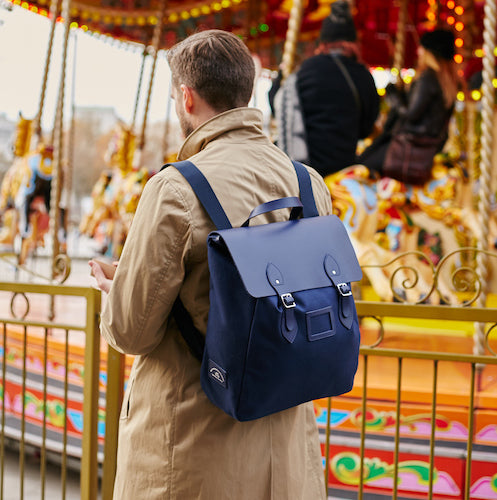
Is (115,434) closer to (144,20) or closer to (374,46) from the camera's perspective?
(144,20)

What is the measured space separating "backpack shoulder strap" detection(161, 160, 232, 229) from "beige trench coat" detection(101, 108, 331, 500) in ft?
0.04

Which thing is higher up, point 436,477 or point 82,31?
point 82,31

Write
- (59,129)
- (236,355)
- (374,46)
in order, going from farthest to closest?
1. (374,46)
2. (59,129)
3. (236,355)

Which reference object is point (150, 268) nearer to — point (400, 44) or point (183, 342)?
point (183, 342)

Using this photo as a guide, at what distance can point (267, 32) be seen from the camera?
8125 millimetres

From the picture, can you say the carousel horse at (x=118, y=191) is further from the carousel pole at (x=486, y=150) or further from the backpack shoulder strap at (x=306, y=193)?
the backpack shoulder strap at (x=306, y=193)

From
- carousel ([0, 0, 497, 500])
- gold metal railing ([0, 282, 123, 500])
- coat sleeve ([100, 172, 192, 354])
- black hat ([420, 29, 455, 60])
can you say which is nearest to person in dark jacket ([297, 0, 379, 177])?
carousel ([0, 0, 497, 500])

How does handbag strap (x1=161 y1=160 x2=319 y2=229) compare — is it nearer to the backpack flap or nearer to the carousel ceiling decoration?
the backpack flap

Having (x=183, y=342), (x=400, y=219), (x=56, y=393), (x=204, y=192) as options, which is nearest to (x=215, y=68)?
(x=204, y=192)

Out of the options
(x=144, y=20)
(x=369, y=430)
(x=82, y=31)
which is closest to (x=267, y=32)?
(x=144, y=20)

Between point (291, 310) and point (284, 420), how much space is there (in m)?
0.28

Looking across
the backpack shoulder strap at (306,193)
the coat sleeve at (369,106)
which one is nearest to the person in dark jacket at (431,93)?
the coat sleeve at (369,106)

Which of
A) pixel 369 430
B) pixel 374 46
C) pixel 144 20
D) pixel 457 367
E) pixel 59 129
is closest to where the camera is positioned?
pixel 369 430

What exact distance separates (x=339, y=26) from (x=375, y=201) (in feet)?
3.49
